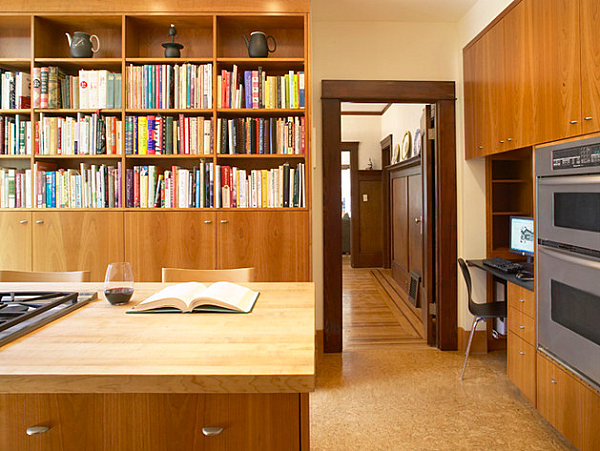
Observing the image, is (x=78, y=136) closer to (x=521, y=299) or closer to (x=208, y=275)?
(x=208, y=275)

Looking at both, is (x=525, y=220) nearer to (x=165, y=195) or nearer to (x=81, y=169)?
(x=165, y=195)

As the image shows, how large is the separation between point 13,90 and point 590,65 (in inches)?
137

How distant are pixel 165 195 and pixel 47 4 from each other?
58.7 inches

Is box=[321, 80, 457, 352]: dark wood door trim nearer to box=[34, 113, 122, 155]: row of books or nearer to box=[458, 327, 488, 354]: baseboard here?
box=[458, 327, 488, 354]: baseboard

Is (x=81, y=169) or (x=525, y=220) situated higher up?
(x=81, y=169)

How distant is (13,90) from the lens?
9.60ft

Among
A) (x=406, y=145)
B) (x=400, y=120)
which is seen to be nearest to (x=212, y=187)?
(x=406, y=145)

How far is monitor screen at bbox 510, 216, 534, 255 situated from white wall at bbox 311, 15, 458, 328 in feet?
4.34

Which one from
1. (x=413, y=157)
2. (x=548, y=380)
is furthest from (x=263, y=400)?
(x=413, y=157)

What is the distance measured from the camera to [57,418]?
36.3 inches

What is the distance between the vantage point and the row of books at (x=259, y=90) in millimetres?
2912

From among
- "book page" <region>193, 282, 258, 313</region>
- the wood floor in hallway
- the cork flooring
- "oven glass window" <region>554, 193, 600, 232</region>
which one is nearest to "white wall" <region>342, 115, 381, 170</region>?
the wood floor in hallway

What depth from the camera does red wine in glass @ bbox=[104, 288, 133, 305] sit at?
4.56 feet

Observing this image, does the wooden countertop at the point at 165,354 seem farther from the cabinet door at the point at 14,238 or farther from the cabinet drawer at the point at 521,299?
the cabinet door at the point at 14,238
